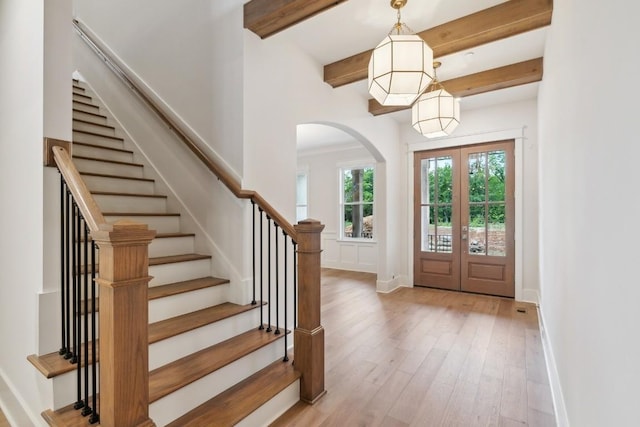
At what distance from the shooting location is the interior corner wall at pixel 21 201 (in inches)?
63.2

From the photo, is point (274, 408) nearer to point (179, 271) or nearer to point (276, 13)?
point (179, 271)

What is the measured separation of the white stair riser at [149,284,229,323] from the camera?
2.10 meters

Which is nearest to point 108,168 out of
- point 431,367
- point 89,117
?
point 89,117

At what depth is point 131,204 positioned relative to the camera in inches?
114

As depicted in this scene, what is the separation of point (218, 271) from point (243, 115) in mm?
1354

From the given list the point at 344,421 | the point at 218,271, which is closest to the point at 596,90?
the point at 344,421

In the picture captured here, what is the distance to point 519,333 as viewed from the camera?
327cm

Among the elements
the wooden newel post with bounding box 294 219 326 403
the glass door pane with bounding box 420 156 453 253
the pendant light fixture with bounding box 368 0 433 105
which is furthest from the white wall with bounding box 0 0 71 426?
the glass door pane with bounding box 420 156 453 253

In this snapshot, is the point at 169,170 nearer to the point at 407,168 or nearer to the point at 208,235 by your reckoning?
the point at 208,235

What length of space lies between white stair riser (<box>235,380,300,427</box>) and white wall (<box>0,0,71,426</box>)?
1.00 meters

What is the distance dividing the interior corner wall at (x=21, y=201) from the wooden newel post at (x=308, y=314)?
4.60ft

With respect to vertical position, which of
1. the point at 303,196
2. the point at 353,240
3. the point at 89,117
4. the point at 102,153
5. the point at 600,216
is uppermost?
the point at 89,117

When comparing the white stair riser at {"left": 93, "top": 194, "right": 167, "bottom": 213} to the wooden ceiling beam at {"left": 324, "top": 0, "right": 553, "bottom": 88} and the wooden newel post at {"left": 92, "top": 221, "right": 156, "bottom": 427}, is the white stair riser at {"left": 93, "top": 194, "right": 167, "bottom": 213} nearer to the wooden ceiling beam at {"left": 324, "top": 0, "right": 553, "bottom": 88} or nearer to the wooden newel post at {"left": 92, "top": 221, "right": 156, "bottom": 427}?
the wooden newel post at {"left": 92, "top": 221, "right": 156, "bottom": 427}

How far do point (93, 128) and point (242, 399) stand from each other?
133 inches
